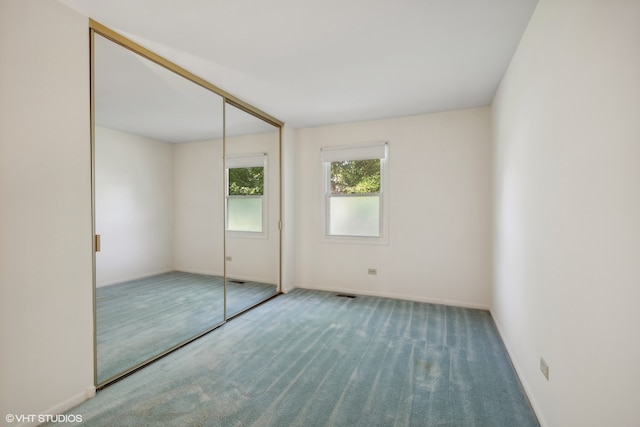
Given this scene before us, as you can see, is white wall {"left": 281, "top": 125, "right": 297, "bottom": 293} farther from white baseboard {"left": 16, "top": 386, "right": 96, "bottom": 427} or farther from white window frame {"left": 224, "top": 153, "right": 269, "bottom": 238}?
white baseboard {"left": 16, "top": 386, "right": 96, "bottom": 427}

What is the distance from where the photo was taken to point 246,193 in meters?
3.80

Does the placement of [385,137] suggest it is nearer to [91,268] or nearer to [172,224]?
[172,224]

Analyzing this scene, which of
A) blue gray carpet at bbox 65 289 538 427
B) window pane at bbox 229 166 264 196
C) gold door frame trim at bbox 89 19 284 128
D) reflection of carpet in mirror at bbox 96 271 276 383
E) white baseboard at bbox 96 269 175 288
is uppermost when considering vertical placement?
gold door frame trim at bbox 89 19 284 128

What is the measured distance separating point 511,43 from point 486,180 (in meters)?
1.85

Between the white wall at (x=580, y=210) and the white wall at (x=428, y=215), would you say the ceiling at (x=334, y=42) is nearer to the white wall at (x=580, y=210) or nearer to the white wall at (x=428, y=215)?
the white wall at (x=580, y=210)

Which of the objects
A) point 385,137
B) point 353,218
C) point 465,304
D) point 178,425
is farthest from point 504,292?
point 178,425

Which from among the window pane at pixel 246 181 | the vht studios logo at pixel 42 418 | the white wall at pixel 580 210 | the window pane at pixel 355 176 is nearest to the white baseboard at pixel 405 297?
the window pane at pixel 355 176

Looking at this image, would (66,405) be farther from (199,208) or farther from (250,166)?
(250,166)

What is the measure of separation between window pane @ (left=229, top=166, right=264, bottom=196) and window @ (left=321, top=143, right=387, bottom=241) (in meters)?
1.08

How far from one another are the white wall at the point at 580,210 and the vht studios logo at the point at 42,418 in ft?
8.96

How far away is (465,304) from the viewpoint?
389 cm

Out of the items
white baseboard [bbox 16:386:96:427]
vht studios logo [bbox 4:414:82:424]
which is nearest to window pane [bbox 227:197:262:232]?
white baseboard [bbox 16:386:96:427]

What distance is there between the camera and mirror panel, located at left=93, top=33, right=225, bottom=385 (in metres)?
2.29

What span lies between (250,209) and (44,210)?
226 cm
